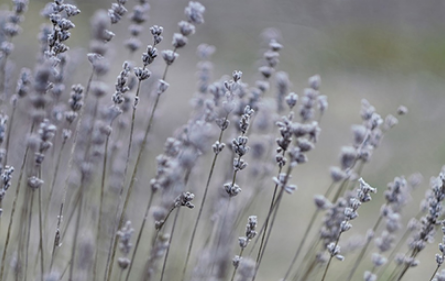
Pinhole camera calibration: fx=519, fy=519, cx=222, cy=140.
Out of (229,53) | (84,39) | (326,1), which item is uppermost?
(326,1)

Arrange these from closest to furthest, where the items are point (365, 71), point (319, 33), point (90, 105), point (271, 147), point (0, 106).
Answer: point (0, 106) → point (271, 147) → point (90, 105) → point (365, 71) → point (319, 33)

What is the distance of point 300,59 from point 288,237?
175 centimetres

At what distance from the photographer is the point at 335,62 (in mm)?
3859

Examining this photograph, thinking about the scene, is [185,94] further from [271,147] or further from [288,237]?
[271,147]

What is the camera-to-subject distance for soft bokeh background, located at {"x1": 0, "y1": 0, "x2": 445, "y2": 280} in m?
2.87

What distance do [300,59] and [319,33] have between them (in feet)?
1.49

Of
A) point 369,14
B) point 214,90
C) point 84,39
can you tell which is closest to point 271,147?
point 214,90

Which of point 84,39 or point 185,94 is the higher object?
point 84,39

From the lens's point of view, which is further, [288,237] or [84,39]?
[84,39]

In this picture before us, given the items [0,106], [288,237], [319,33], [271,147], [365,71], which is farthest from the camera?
[319,33]

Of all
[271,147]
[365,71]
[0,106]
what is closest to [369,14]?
[365,71]

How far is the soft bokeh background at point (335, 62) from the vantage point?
9.41 ft

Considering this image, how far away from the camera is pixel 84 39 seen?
3535 millimetres

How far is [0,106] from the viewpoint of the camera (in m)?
1.10
